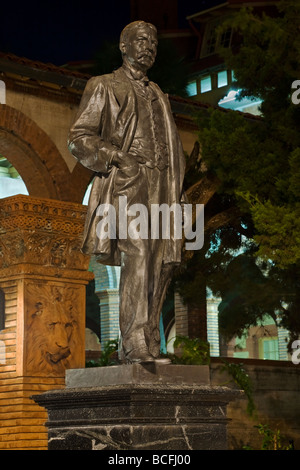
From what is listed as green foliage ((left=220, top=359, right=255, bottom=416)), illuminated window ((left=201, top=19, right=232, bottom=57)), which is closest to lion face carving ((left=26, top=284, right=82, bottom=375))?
green foliage ((left=220, top=359, right=255, bottom=416))

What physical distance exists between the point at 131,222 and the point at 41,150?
9002 millimetres

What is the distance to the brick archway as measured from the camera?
552 inches

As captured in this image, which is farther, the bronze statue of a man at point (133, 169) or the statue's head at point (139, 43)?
the statue's head at point (139, 43)

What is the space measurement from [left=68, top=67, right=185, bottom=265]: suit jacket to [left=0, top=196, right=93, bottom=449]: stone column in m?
8.07

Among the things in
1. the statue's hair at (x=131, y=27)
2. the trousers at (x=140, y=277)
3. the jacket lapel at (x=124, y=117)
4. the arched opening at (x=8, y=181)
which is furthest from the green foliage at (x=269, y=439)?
the statue's hair at (x=131, y=27)

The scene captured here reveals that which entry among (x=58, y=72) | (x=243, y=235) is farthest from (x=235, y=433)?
(x=58, y=72)

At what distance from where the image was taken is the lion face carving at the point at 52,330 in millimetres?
13539

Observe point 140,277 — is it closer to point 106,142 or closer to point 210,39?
point 106,142

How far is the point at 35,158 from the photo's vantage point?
14109mm

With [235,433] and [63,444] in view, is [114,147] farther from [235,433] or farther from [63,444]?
[235,433]

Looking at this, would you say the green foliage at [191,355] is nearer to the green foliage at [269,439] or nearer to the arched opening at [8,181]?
the green foliage at [269,439]

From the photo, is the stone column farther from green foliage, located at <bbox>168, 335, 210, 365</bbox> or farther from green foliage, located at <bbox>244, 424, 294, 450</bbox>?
green foliage, located at <bbox>244, 424, 294, 450</bbox>

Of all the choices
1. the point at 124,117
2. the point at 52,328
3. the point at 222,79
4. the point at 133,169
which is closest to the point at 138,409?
the point at 133,169

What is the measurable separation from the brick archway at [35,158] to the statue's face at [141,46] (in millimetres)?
8592
